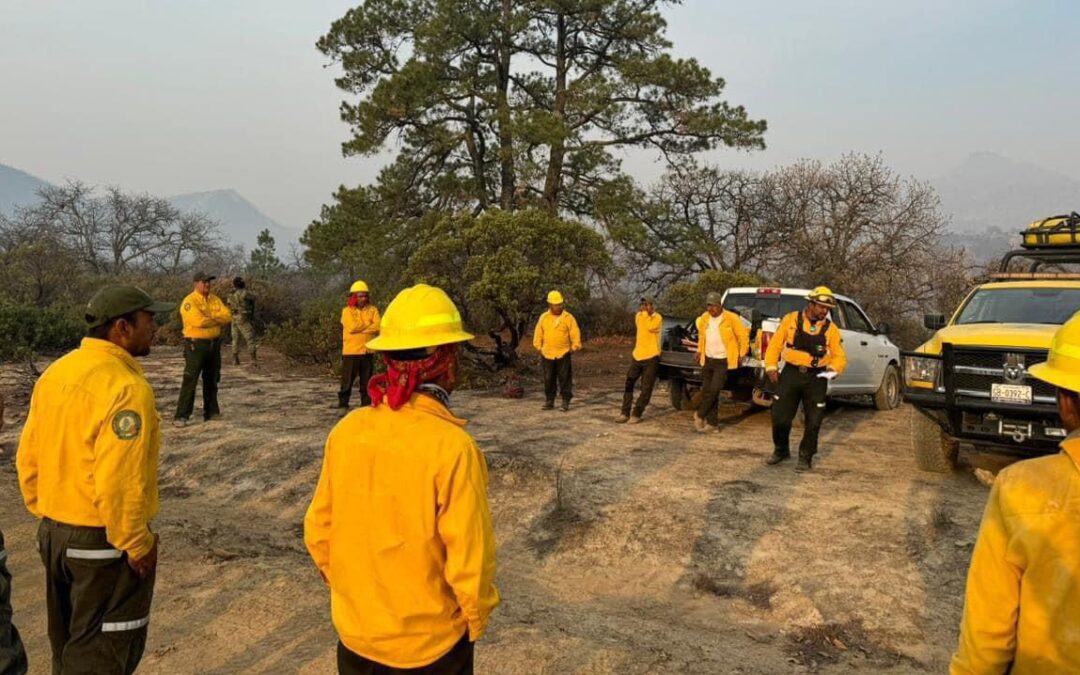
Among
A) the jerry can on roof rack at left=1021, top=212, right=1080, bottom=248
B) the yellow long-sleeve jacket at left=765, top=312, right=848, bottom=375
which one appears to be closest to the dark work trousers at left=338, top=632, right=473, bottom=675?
the yellow long-sleeve jacket at left=765, top=312, right=848, bottom=375

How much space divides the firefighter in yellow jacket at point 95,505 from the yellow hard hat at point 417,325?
1.29 metres

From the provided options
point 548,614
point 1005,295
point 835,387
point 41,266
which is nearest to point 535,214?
point 835,387

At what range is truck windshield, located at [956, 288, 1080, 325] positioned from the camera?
6.39m

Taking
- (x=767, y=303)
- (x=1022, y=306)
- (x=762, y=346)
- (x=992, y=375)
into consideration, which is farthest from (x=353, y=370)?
(x=1022, y=306)

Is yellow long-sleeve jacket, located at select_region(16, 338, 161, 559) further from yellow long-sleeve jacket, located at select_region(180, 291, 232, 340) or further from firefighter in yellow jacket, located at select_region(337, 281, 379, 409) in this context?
firefighter in yellow jacket, located at select_region(337, 281, 379, 409)

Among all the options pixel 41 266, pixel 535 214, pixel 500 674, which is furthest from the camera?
pixel 41 266

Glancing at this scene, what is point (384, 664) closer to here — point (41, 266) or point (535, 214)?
point (535, 214)

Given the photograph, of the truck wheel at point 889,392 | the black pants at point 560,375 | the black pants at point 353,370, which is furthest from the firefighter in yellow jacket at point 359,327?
→ the truck wheel at point 889,392

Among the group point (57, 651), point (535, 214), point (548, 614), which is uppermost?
point (535, 214)

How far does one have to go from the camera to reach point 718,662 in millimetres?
3459

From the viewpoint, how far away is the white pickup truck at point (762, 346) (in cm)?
880

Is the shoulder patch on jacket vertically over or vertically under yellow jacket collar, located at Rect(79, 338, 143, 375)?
under

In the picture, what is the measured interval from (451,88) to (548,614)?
661 inches

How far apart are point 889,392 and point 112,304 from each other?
10.8 metres
